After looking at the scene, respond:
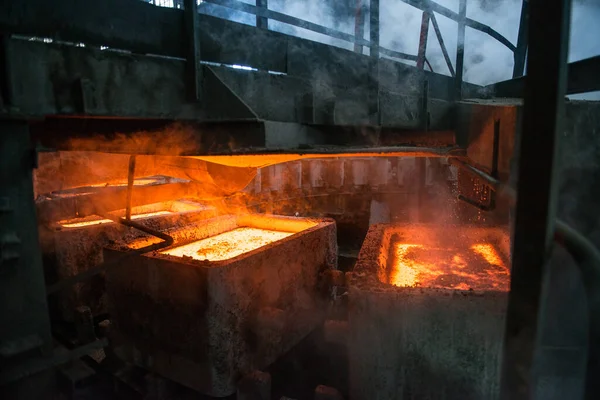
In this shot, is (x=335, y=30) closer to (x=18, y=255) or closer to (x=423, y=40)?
(x=423, y=40)

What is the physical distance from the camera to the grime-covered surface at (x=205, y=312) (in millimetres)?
3680

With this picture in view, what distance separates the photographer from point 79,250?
5.20m

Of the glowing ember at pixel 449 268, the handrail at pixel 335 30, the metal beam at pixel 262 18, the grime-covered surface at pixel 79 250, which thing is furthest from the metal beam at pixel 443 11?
the grime-covered surface at pixel 79 250

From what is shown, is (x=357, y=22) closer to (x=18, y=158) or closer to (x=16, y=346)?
(x=18, y=158)

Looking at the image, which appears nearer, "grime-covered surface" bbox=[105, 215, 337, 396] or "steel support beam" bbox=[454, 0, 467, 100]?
"grime-covered surface" bbox=[105, 215, 337, 396]

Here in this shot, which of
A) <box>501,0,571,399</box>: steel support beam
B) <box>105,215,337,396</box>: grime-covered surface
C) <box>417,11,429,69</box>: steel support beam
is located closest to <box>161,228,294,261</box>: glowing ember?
<box>105,215,337,396</box>: grime-covered surface

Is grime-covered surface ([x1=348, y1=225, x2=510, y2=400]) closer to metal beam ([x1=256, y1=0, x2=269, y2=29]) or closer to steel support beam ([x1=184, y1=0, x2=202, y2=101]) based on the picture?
steel support beam ([x1=184, y1=0, x2=202, y2=101])

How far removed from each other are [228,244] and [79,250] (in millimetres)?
2010

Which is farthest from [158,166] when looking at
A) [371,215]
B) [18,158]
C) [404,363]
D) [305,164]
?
[371,215]

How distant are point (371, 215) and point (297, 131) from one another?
801 centimetres

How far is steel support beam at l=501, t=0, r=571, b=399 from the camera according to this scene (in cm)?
107

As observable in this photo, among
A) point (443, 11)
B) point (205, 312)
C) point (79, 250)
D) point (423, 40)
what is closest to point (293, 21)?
point (443, 11)

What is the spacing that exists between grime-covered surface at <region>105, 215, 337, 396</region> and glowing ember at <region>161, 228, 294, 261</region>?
26 cm

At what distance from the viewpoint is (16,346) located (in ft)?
7.30
